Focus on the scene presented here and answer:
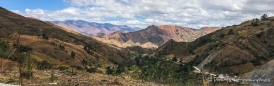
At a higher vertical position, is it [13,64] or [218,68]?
[13,64]

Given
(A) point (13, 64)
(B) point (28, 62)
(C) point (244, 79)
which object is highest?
(B) point (28, 62)

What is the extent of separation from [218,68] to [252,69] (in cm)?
1977

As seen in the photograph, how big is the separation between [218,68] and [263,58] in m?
35.6

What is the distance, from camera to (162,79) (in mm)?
136125

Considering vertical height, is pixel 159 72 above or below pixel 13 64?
below

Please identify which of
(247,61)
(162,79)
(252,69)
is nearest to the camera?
(162,79)

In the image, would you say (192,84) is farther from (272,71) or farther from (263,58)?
(263,58)

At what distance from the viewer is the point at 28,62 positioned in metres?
38.1

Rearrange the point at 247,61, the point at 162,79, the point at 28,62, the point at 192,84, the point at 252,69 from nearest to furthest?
the point at 28,62
the point at 192,84
the point at 162,79
the point at 252,69
the point at 247,61

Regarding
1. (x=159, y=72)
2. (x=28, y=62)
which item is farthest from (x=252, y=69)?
(x=28, y=62)

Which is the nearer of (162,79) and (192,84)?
(192,84)

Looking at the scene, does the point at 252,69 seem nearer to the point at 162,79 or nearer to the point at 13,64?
the point at 162,79

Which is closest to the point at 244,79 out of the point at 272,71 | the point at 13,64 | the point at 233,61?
the point at 272,71

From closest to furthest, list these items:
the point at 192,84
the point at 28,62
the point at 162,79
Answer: the point at 28,62
the point at 192,84
the point at 162,79
